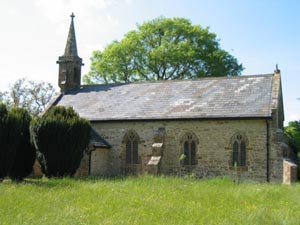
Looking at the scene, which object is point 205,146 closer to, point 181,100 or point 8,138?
point 181,100

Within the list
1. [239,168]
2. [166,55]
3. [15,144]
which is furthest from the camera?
[166,55]

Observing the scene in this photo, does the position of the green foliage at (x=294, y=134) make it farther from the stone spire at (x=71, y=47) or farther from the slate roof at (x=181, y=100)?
the stone spire at (x=71, y=47)

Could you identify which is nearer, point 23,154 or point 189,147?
point 23,154

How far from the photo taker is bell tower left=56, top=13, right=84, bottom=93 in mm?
33219

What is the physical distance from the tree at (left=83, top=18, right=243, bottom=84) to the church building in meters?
16.4

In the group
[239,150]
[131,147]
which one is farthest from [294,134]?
[131,147]

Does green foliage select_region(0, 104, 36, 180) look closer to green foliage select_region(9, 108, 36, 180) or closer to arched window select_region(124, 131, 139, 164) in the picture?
green foliage select_region(9, 108, 36, 180)

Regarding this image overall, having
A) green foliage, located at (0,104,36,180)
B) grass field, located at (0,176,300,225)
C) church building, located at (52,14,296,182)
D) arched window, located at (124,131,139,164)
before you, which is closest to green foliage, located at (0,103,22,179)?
green foliage, located at (0,104,36,180)

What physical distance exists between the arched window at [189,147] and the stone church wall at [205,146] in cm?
22

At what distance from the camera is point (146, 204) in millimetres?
12742

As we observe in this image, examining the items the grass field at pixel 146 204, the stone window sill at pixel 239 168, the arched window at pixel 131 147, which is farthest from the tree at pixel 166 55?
the grass field at pixel 146 204

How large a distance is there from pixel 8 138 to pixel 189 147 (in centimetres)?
1062

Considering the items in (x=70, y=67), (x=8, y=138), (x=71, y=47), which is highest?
(x=71, y=47)

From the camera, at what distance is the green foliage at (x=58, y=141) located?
22.0 meters
